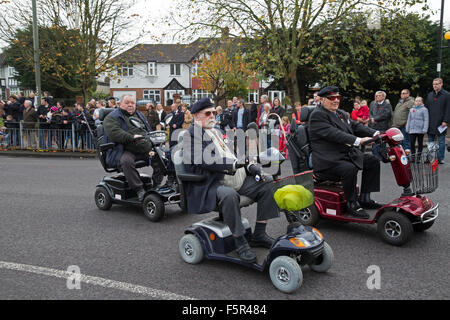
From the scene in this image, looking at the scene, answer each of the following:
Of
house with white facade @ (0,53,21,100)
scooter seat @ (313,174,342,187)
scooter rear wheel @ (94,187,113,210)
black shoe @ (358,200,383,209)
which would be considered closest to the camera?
black shoe @ (358,200,383,209)

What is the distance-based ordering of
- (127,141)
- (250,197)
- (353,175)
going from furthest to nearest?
(127,141)
(353,175)
(250,197)

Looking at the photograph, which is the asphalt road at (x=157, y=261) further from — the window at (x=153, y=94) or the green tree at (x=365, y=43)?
the window at (x=153, y=94)

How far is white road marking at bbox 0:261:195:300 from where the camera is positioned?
140 inches

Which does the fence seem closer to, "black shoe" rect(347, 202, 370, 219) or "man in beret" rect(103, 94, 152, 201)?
"man in beret" rect(103, 94, 152, 201)

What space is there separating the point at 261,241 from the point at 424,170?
83.8 inches

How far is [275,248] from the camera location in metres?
3.68

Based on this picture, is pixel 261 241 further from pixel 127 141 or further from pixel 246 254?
pixel 127 141

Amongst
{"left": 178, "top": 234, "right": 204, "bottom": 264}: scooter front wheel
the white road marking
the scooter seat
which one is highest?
the scooter seat

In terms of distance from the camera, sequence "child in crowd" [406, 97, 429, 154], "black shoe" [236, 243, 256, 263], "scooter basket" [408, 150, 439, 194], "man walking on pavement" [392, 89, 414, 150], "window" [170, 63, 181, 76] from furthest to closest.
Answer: "window" [170, 63, 181, 76]
"man walking on pavement" [392, 89, 414, 150]
"child in crowd" [406, 97, 429, 154]
"scooter basket" [408, 150, 439, 194]
"black shoe" [236, 243, 256, 263]

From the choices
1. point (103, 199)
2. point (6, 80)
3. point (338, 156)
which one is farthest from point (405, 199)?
point (6, 80)

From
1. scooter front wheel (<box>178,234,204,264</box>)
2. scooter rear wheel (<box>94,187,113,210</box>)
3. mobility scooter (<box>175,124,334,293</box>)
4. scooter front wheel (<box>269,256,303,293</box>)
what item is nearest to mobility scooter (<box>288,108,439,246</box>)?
mobility scooter (<box>175,124,334,293</box>)

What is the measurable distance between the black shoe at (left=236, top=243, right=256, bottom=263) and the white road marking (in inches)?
26.5
